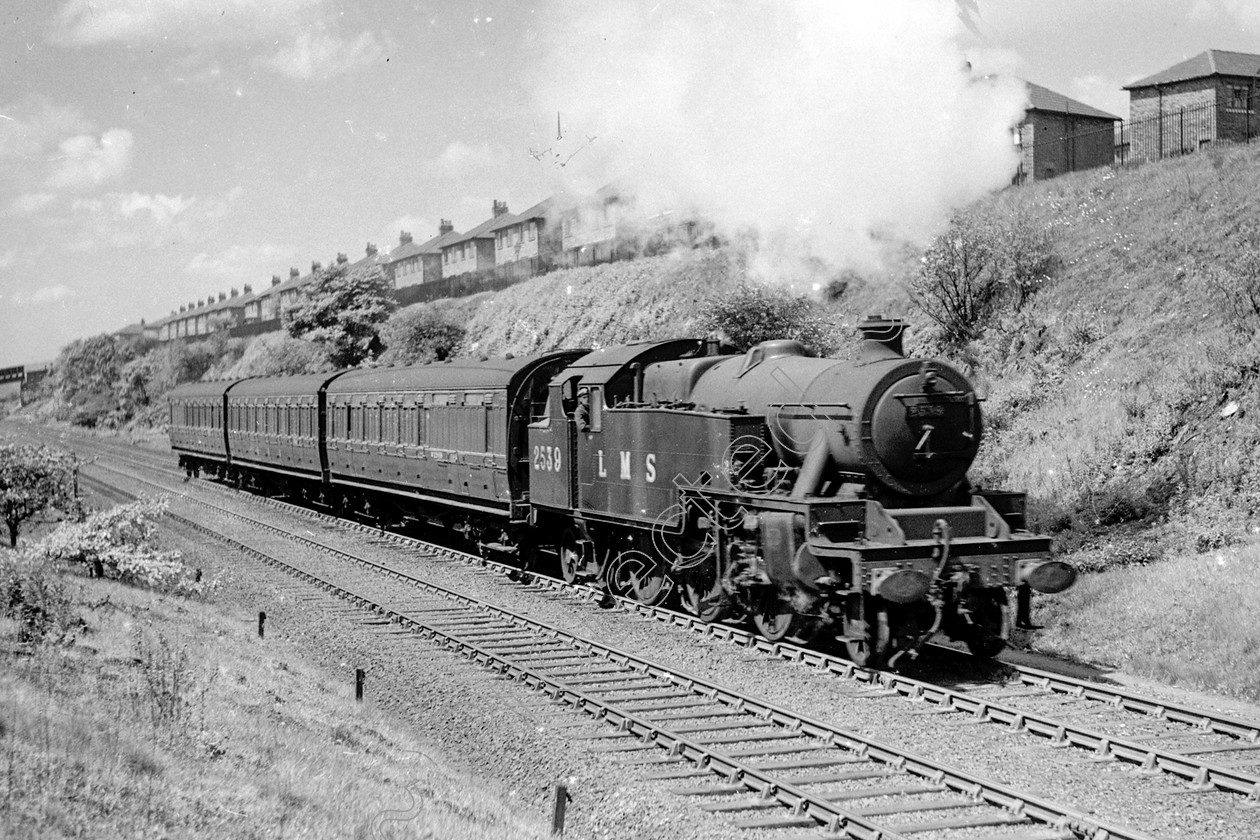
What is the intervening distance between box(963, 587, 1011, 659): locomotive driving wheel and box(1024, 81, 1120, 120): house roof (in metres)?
28.9

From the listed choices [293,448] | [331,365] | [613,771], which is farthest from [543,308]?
[613,771]

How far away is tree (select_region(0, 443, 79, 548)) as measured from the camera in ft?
61.3

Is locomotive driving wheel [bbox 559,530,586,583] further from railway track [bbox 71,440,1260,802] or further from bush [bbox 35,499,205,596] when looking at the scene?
bush [bbox 35,499,205,596]

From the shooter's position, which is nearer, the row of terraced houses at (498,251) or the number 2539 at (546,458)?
the number 2539 at (546,458)

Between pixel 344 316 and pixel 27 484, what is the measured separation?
27509mm

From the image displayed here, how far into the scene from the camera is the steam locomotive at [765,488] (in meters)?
9.73

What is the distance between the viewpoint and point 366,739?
8.40 m

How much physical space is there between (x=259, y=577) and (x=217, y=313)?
101204mm

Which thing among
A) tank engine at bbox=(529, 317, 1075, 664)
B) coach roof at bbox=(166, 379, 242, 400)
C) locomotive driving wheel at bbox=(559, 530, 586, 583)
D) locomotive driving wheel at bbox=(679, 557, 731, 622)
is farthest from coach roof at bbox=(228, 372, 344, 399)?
locomotive driving wheel at bbox=(679, 557, 731, 622)

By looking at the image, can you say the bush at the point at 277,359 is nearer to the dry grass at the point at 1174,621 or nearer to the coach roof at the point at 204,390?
the coach roof at the point at 204,390

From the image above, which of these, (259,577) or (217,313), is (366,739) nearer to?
(259,577)

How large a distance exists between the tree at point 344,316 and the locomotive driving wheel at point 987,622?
128 feet

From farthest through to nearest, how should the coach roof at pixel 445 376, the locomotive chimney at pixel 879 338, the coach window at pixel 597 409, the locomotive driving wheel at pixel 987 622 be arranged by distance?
the coach roof at pixel 445 376 < the coach window at pixel 597 409 < the locomotive chimney at pixel 879 338 < the locomotive driving wheel at pixel 987 622

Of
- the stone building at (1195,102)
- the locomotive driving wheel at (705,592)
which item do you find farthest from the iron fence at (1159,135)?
the locomotive driving wheel at (705,592)
